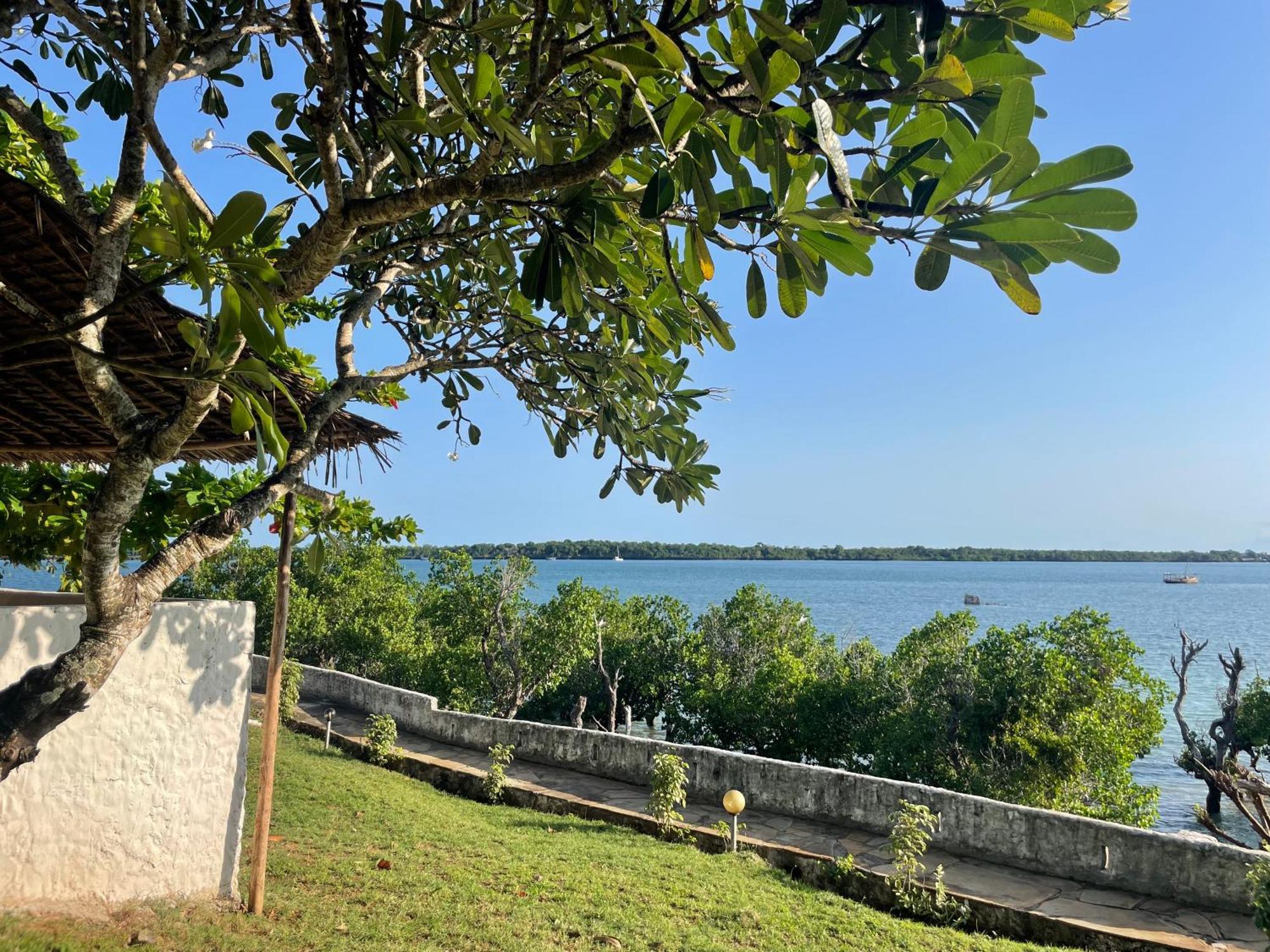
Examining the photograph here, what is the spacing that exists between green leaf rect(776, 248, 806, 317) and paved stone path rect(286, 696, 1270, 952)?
205 inches

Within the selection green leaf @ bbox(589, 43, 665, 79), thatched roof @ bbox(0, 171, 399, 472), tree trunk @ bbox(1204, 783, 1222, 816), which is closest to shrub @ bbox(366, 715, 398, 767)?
thatched roof @ bbox(0, 171, 399, 472)

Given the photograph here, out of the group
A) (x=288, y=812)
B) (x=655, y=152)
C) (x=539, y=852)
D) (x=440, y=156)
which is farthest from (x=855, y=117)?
(x=288, y=812)

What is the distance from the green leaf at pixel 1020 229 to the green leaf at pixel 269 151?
1.59 m

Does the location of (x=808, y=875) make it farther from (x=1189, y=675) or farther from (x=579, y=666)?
(x=1189, y=675)

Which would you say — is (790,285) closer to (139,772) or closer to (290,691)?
(139,772)

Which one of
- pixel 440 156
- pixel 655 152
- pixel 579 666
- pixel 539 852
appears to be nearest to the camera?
pixel 655 152

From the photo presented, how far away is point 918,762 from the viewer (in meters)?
9.27

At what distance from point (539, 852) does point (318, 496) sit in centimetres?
319

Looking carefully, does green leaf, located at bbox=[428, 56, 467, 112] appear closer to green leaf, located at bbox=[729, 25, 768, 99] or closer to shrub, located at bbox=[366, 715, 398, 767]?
green leaf, located at bbox=[729, 25, 768, 99]

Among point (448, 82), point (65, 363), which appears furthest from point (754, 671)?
point (448, 82)

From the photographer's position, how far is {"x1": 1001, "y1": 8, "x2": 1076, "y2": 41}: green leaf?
Answer: 1.23 metres

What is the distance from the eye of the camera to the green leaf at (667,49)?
1247 mm

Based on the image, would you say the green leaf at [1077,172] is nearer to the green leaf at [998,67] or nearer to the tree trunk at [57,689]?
the green leaf at [998,67]

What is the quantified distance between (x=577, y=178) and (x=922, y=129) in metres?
0.71
